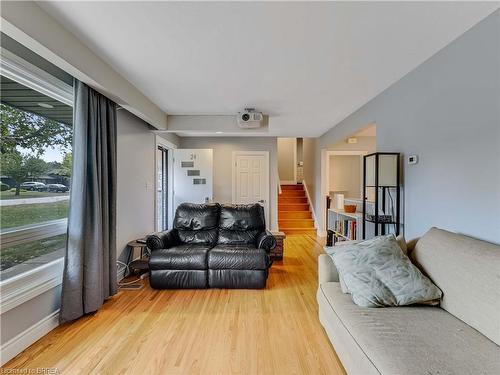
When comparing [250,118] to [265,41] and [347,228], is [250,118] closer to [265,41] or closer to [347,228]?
[265,41]

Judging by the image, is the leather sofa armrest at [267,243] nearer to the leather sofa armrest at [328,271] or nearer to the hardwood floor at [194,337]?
the hardwood floor at [194,337]

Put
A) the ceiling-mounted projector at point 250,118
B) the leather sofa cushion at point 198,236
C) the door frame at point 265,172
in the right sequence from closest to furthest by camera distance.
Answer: the leather sofa cushion at point 198,236 → the ceiling-mounted projector at point 250,118 → the door frame at point 265,172

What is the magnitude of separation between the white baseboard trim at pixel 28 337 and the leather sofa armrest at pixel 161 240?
109cm

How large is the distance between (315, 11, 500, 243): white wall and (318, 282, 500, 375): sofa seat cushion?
0.76m

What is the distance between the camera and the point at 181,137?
5.84m

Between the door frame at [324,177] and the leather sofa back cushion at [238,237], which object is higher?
the door frame at [324,177]

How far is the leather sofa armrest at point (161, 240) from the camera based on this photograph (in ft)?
10.3

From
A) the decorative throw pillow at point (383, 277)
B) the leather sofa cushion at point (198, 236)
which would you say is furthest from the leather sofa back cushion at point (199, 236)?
the decorative throw pillow at point (383, 277)

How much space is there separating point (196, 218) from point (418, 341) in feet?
9.52

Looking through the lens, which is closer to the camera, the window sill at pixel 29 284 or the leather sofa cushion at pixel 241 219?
the window sill at pixel 29 284

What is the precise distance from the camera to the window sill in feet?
5.72

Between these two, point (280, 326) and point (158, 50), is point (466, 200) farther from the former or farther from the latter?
point (158, 50)

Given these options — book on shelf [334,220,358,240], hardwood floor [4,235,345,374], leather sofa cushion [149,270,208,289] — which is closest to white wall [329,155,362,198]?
book on shelf [334,220,358,240]

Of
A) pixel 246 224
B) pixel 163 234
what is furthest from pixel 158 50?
pixel 246 224
